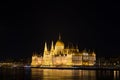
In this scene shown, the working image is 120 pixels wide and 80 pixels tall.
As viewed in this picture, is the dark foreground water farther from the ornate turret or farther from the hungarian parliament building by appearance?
the ornate turret

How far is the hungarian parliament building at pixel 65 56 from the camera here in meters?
142

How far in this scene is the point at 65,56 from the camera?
146 m

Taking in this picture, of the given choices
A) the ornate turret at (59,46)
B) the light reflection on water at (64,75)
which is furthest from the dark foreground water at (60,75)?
the ornate turret at (59,46)

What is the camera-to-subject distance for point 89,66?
461ft

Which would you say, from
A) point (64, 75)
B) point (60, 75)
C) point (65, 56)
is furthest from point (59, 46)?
point (60, 75)

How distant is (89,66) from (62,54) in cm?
1276

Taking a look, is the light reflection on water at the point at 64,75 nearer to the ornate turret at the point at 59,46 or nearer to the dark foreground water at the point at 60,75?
the dark foreground water at the point at 60,75

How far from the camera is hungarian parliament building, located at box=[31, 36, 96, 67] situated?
467 feet

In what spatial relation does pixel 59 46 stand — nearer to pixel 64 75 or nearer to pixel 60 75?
pixel 64 75

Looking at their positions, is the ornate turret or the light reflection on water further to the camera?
the ornate turret

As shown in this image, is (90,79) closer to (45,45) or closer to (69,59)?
(69,59)

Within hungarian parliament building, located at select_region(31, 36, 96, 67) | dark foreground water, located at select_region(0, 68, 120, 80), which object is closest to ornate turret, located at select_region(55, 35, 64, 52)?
hungarian parliament building, located at select_region(31, 36, 96, 67)

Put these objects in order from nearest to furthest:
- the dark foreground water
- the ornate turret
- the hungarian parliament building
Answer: the dark foreground water
the hungarian parliament building
the ornate turret

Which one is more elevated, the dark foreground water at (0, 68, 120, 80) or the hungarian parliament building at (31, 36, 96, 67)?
the hungarian parliament building at (31, 36, 96, 67)
